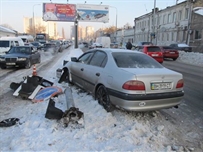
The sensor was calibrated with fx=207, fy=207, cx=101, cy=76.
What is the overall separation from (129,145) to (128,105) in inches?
37.3

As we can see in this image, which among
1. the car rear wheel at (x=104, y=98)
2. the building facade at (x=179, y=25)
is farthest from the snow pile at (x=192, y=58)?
the car rear wheel at (x=104, y=98)

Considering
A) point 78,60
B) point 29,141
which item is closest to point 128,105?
point 29,141

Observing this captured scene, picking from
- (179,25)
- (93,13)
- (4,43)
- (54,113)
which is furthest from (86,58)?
(179,25)

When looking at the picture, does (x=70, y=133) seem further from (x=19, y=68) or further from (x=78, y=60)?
(x=19, y=68)

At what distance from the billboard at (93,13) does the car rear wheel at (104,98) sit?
35.8 m

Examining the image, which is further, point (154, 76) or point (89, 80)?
point (89, 80)

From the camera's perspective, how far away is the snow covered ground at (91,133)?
334 centimetres

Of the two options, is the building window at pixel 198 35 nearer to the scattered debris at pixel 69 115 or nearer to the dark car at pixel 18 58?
the dark car at pixel 18 58

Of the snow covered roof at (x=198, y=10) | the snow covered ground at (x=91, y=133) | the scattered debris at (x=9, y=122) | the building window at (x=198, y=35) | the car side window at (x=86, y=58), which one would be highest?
the snow covered roof at (x=198, y=10)

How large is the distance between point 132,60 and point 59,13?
3574 cm

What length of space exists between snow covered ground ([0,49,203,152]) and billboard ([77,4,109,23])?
118 ft

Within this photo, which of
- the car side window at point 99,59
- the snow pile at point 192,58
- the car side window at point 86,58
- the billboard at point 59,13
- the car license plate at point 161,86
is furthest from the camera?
the billboard at point 59,13

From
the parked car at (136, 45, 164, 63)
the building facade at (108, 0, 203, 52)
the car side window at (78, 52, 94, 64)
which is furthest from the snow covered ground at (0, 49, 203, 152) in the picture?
the building facade at (108, 0, 203, 52)

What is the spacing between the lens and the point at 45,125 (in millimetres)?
3992
